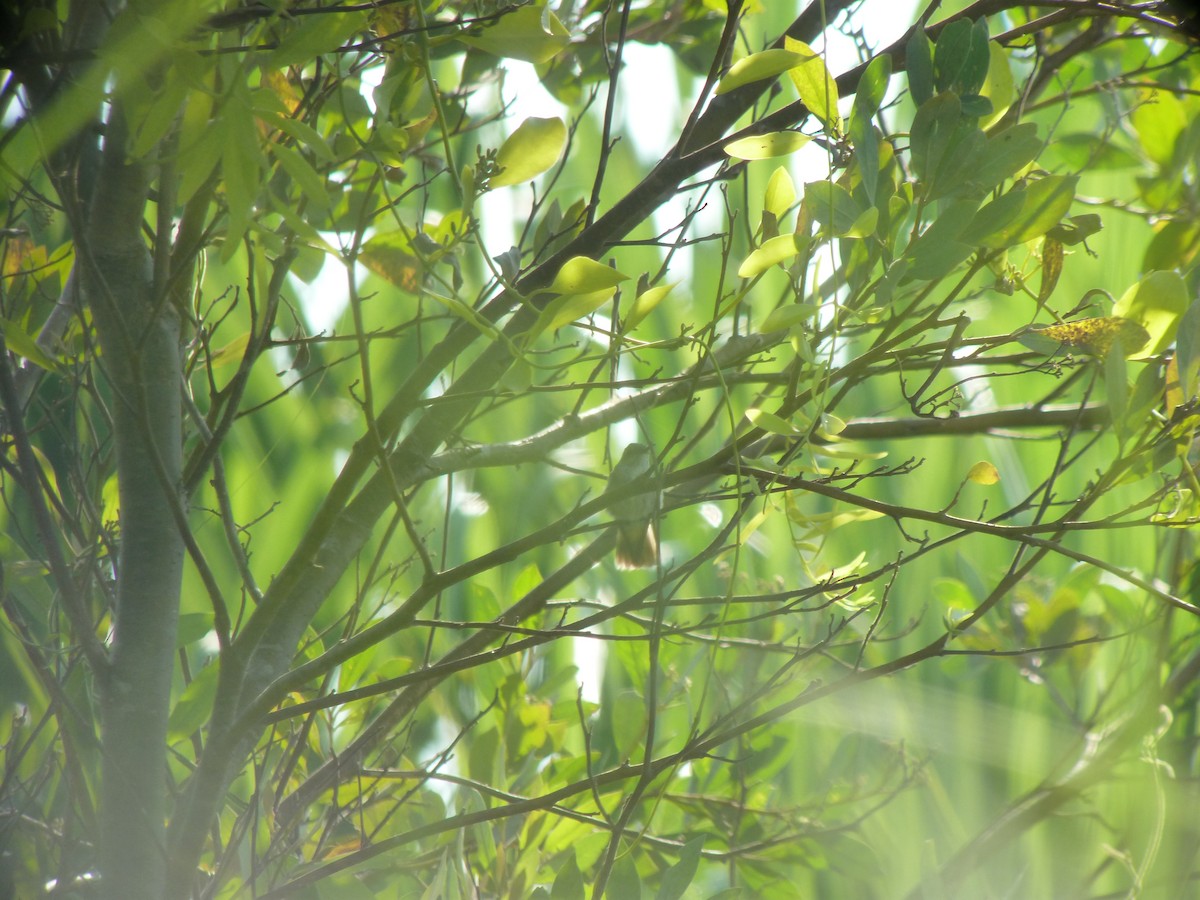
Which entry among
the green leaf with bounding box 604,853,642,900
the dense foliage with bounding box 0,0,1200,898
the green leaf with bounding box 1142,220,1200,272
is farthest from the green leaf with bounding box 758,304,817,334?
the green leaf with bounding box 1142,220,1200,272

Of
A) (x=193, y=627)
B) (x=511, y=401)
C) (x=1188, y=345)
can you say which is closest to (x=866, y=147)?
(x=1188, y=345)

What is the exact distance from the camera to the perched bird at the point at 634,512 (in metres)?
0.34

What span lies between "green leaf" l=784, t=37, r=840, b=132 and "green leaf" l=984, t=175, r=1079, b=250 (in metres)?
0.06

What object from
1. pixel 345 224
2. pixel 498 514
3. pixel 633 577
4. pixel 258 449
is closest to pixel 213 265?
pixel 258 449

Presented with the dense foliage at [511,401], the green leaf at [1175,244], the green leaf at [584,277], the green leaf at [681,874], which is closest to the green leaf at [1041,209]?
the dense foliage at [511,401]

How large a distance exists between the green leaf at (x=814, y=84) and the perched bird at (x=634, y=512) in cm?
12

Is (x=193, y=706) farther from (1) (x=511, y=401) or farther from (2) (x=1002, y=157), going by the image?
(2) (x=1002, y=157)

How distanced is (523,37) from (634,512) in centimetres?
16

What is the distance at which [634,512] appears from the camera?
1.13 feet

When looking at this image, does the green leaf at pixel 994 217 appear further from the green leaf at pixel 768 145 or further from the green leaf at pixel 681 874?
the green leaf at pixel 681 874

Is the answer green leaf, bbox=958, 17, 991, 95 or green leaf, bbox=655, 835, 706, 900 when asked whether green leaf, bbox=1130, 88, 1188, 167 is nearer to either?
green leaf, bbox=958, 17, 991, 95

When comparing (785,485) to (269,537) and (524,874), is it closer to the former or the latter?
(524,874)

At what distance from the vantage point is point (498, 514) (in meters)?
1.14

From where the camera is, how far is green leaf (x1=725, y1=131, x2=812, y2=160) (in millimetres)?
284
